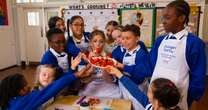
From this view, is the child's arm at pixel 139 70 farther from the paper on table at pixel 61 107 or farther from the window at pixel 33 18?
the window at pixel 33 18

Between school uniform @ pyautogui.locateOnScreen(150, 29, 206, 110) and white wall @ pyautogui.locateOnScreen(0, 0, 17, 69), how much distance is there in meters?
5.40

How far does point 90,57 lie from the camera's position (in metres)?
1.66

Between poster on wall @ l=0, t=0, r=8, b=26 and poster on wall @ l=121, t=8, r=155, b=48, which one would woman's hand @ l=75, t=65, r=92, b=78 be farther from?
poster on wall @ l=0, t=0, r=8, b=26

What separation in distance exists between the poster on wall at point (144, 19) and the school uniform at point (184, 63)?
11.9ft

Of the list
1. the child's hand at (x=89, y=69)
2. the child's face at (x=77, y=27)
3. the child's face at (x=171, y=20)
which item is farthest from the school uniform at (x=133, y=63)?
the child's face at (x=77, y=27)

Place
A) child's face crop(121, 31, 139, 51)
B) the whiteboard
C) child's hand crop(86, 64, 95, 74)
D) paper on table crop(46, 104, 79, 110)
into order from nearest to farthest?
paper on table crop(46, 104, 79, 110), child's hand crop(86, 64, 95, 74), child's face crop(121, 31, 139, 51), the whiteboard

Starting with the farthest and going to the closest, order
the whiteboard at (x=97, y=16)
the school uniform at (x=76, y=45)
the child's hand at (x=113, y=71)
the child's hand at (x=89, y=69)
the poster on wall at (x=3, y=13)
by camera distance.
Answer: the poster on wall at (x=3, y=13) → the whiteboard at (x=97, y=16) → the school uniform at (x=76, y=45) → the child's hand at (x=89, y=69) → the child's hand at (x=113, y=71)

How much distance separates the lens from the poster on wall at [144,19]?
16.4ft

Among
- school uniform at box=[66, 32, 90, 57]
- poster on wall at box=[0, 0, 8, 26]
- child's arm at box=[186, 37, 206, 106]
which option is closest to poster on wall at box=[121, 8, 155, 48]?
school uniform at box=[66, 32, 90, 57]

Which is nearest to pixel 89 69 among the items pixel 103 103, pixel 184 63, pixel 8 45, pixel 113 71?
pixel 113 71

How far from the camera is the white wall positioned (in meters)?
5.82

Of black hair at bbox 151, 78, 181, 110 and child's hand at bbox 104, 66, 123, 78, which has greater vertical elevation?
child's hand at bbox 104, 66, 123, 78

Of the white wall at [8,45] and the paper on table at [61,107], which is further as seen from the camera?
the white wall at [8,45]

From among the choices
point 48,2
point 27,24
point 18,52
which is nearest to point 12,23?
point 27,24
